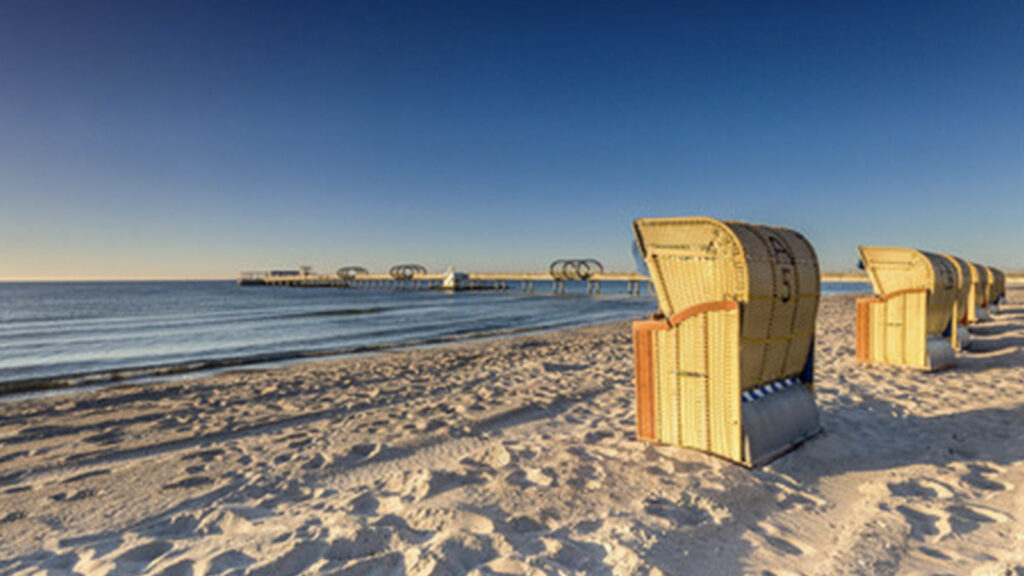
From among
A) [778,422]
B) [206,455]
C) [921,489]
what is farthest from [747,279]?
[206,455]

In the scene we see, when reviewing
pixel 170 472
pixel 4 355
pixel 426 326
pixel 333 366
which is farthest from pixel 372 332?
pixel 170 472

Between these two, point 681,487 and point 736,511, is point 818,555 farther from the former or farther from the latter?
point 681,487

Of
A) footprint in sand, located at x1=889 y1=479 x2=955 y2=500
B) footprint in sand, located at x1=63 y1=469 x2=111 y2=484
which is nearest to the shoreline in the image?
footprint in sand, located at x1=63 y1=469 x2=111 y2=484

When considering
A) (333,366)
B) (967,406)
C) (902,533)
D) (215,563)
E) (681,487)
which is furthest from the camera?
(333,366)

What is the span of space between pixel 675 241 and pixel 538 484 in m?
2.40

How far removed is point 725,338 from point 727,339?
17 millimetres

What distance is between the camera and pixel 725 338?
381 cm

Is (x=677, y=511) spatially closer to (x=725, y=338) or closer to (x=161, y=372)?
(x=725, y=338)

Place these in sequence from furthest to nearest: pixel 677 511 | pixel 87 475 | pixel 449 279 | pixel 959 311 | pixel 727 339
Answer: pixel 449 279 < pixel 959 311 < pixel 87 475 < pixel 727 339 < pixel 677 511

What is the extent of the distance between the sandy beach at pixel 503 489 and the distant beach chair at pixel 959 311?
2180 millimetres

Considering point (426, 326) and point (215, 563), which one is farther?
point (426, 326)

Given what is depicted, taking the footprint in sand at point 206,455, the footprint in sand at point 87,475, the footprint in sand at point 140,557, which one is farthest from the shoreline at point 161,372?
the footprint in sand at point 140,557

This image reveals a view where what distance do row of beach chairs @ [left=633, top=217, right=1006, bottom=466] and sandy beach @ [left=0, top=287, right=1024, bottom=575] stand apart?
26 centimetres

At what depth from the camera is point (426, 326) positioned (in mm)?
21656
